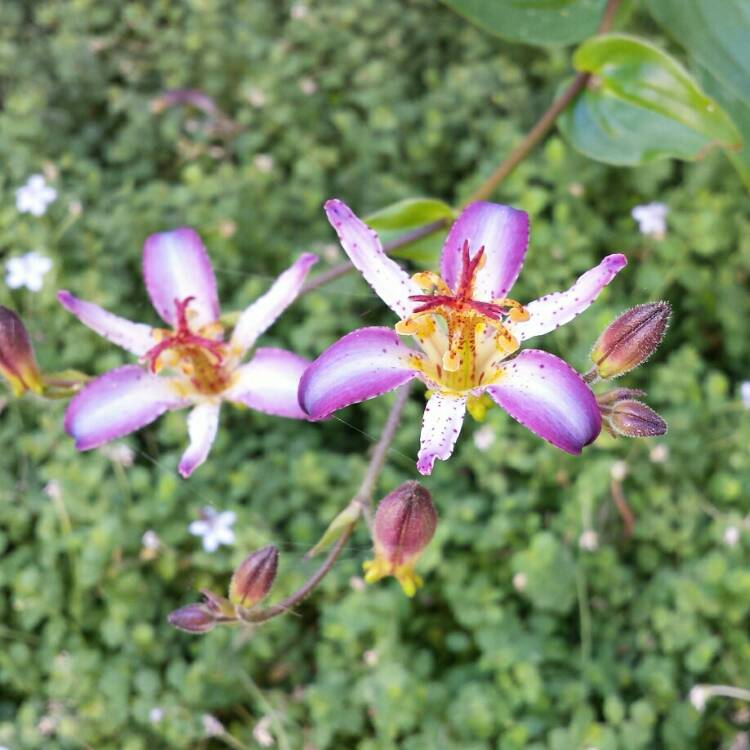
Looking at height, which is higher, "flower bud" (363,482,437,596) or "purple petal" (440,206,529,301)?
"purple petal" (440,206,529,301)

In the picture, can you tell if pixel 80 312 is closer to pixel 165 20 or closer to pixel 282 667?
pixel 282 667

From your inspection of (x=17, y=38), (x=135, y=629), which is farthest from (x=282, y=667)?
(x=17, y=38)

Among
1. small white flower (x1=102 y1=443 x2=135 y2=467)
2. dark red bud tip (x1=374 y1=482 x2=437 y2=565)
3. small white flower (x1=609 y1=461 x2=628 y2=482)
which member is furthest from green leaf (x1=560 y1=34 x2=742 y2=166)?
small white flower (x1=102 y1=443 x2=135 y2=467)

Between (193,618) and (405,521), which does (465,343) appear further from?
(193,618)

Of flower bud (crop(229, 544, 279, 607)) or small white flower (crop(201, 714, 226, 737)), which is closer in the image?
flower bud (crop(229, 544, 279, 607))

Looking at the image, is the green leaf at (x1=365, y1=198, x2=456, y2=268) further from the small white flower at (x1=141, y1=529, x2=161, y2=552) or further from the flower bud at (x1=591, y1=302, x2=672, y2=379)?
the small white flower at (x1=141, y1=529, x2=161, y2=552)

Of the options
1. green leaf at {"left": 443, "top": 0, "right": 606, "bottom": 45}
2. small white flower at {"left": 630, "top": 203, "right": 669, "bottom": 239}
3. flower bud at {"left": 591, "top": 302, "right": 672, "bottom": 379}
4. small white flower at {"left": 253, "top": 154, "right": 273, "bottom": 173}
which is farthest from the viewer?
small white flower at {"left": 253, "top": 154, "right": 273, "bottom": 173}

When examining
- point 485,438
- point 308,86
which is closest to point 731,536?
point 485,438
